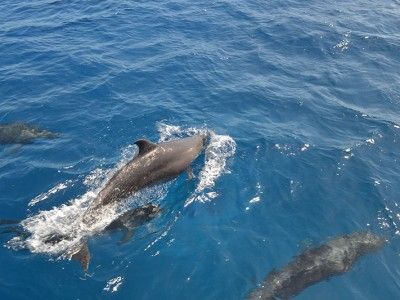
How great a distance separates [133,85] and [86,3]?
42.1ft

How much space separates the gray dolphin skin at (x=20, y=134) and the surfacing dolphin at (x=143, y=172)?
14.9 ft

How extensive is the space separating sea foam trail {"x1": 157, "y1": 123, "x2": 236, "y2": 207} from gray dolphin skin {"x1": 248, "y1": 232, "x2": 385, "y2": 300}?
10.4 ft

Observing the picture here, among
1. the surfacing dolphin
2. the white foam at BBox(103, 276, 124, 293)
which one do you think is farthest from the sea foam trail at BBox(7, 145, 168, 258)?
the white foam at BBox(103, 276, 124, 293)

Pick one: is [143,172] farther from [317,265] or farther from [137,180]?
[317,265]

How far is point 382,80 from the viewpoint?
20062 millimetres

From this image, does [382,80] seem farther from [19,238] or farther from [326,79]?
[19,238]

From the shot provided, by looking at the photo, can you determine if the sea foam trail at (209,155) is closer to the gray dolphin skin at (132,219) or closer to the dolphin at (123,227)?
the gray dolphin skin at (132,219)

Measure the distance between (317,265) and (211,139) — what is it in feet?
19.4

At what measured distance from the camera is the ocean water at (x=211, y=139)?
11234 mm

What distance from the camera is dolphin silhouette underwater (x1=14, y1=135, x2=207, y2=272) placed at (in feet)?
38.0

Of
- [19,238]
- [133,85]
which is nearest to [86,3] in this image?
[133,85]

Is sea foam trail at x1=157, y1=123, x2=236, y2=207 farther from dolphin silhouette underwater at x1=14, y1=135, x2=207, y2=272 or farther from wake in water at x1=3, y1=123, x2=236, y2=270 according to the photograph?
dolphin silhouette underwater at x1=14, y1=135, x2=207, y2=272

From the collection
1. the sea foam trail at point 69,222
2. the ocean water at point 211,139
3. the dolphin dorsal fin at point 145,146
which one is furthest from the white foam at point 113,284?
the dolphin dorsal fin at point 145,146

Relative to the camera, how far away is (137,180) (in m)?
13.1
